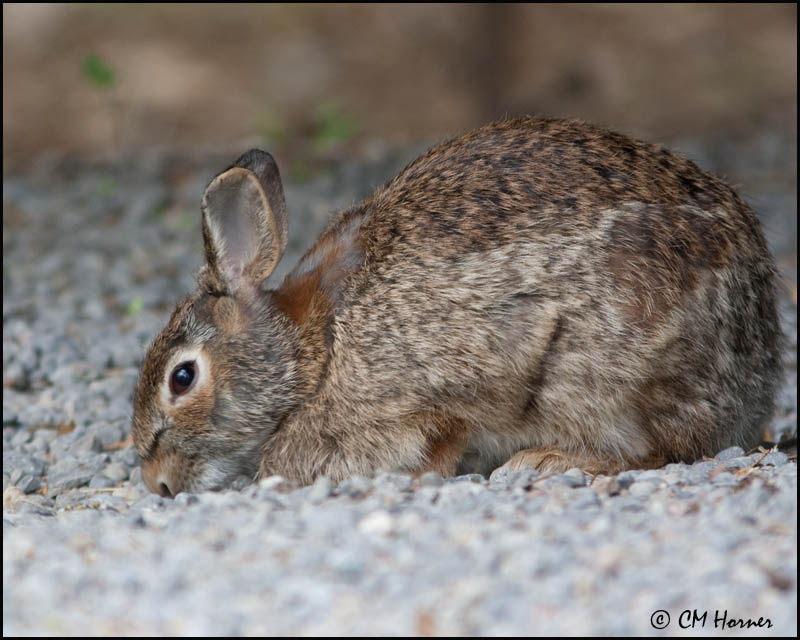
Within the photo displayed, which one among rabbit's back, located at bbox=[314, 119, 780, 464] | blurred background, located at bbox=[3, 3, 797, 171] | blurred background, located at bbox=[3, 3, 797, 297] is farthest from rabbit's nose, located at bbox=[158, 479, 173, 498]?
blurred background, located at bbox=[3, 3, 797, 171]

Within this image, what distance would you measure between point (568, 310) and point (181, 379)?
1.91 meters

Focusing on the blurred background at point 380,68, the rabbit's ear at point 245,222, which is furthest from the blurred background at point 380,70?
the rabbit's ear at point 245,222

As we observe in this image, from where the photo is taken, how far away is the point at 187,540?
3754 mm

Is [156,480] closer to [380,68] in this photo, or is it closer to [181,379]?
[181,379]

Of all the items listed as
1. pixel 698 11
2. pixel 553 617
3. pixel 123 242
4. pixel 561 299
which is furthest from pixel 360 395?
pixel 698 11

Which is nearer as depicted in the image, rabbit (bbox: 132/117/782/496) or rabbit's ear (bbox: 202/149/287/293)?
rabbit (bbox: 132/117/782/496)

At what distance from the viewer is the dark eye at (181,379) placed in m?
5.39

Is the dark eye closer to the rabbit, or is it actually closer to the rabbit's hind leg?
the rabbit

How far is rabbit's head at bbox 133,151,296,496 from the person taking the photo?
5371 mm

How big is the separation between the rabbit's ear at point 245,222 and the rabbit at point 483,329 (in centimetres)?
1

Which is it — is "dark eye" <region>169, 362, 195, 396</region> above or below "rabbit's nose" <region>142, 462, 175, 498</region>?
above

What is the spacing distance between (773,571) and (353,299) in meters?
2.65

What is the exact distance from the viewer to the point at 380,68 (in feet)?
44.4

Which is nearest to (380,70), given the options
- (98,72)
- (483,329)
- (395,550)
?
(98,72)
